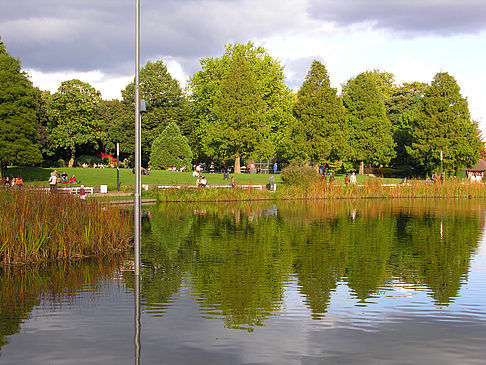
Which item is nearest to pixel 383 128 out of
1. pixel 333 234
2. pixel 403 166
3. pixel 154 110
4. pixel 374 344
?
pixel 403 166

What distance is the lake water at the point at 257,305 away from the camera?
7223mm

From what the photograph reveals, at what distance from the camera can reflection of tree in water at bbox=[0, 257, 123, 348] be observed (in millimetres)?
9102

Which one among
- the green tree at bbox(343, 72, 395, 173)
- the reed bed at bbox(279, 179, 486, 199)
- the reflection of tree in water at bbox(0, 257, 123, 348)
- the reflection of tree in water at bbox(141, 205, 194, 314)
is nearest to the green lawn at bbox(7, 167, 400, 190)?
the reed bed at bbox(279, 179, 486, 199)

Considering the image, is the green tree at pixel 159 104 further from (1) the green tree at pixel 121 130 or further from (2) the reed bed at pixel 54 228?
(2) the reed bed at pixel 54 228

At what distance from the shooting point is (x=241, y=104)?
233 ft

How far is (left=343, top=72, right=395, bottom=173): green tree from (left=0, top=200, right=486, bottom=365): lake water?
59.1m

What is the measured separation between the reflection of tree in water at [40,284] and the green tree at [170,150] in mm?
52749

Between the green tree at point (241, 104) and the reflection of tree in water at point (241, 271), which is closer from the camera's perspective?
the reflection of tree in water at point (241, 271)

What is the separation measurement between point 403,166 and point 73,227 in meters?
80.5

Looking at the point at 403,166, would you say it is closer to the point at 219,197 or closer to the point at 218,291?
the point at 219,197

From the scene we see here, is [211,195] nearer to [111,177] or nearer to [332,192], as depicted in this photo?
[332,192]

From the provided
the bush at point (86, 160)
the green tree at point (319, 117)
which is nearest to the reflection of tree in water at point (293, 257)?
the green tree at point (319, 117)

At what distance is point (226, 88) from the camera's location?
71.0m

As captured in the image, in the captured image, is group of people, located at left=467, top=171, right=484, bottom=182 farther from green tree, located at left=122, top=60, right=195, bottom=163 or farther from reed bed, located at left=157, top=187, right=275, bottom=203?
green tree, located at left=122, top=60, right=195, bottom=163
